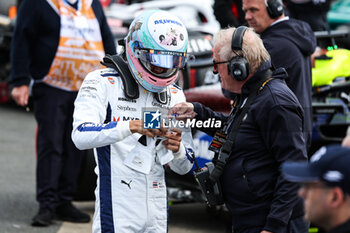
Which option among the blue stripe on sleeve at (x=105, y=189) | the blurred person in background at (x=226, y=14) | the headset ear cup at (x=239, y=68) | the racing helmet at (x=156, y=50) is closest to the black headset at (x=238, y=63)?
the headset ear cup at (x=239, y=68)

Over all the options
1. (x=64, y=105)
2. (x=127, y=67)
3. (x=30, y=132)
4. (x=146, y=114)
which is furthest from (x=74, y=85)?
(x=30, y=132)

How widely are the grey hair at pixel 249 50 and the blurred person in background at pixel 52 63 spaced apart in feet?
8.58

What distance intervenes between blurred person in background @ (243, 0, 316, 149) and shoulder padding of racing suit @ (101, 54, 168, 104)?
128 centimetres

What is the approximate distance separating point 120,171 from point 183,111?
446mm

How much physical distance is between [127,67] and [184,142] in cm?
48

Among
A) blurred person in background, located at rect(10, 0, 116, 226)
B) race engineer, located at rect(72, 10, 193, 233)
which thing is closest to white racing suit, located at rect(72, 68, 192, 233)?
race engineer, located at rect(72, 10, 193, 233)

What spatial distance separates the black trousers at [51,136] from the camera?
6340 millimetres

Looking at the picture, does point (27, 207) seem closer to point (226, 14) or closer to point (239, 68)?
point (226, 14)

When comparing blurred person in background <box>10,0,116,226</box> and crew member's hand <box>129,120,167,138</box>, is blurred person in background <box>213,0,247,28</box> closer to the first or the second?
blurred person in background <box>10,0,116,226</box>

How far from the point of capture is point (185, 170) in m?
4.00

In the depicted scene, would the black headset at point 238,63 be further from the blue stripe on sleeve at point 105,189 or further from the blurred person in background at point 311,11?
the blurred person in background at point 311,11

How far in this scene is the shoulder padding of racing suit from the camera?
386cm

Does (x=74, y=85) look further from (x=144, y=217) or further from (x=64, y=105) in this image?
(x=144, y=217)

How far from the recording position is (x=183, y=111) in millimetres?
3998
